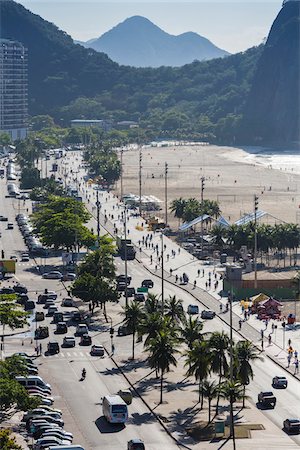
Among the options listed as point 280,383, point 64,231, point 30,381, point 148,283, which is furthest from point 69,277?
point 30,381

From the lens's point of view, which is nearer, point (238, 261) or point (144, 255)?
point (238, 261)

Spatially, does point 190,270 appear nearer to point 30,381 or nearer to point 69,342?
point 69,342

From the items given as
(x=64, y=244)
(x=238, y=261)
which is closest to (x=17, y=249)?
(x=64, y=244)

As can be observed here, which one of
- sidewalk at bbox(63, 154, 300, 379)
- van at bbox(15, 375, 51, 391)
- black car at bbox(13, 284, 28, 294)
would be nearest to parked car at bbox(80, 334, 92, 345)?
sidewalk at bbox(63, 154, 300, 379)

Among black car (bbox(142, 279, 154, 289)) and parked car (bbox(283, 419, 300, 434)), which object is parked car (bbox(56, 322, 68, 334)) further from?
parked car (bbox(283, 419, 300, 434))

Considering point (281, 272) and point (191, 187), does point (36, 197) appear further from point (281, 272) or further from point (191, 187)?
point (281, 272)

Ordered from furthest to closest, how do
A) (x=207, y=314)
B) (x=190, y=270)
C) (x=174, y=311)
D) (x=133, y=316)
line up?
(x=190, y=270)
(x=207, y=314)
(x=174, y=311)
(x=133, y=316)

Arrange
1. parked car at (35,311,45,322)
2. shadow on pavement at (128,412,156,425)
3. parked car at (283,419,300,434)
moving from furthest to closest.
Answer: parked car at (35,311,45,322)
shadow on pavement at (128,412,156,425)
parked car at (283,419,300,434)

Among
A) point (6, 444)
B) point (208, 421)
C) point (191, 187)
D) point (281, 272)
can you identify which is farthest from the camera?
point (191, 187)

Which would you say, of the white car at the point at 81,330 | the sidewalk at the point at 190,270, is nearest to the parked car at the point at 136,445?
the sidewalk at the point at 190,270

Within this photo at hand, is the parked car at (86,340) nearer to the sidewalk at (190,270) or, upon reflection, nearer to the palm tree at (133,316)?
the palm tree at (133,316)

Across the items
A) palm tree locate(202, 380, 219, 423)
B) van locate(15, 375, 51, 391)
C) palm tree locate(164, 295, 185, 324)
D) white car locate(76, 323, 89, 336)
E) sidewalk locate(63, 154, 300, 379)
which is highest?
palm tree locate(164, 295, 185, 324)
